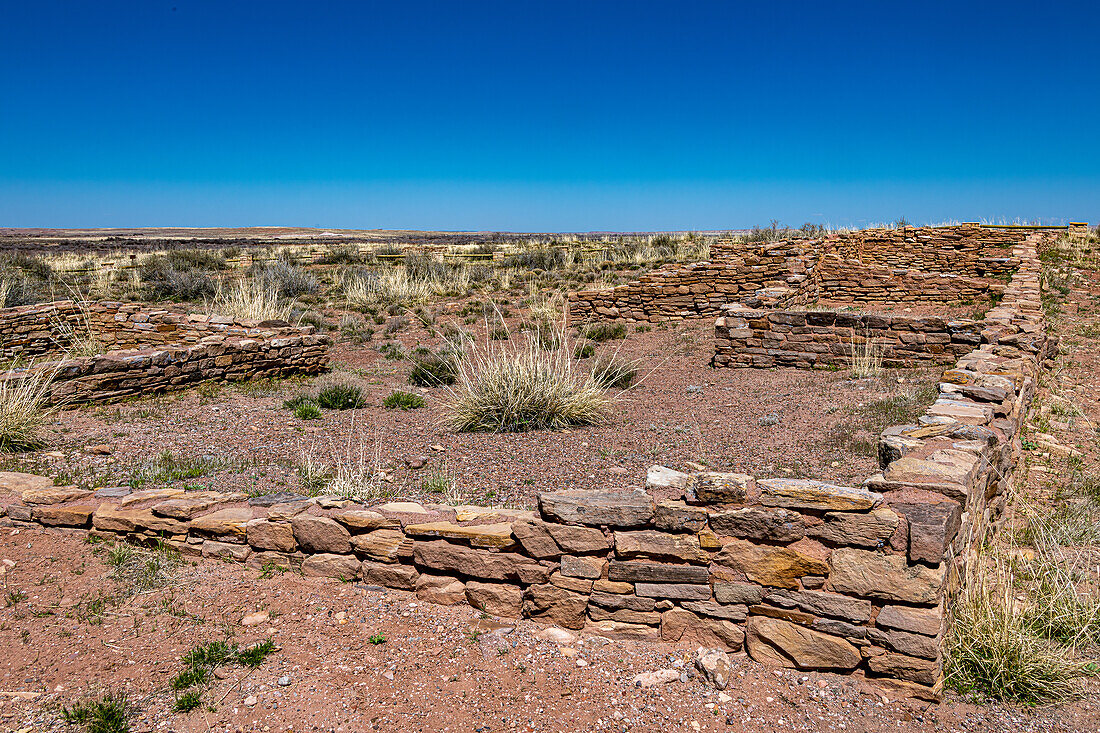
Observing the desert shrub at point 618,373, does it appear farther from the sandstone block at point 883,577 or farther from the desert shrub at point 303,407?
the sandstone block at point 883,577

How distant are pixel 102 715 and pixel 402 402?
544 cm

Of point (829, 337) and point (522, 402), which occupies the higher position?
point (829, 337)

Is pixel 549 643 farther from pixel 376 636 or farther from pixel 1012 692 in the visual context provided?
pixel 1012 692

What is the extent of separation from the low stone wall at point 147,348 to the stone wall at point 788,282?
6.57 metres

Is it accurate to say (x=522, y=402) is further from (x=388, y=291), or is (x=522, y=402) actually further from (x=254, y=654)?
(x=388, y=291)

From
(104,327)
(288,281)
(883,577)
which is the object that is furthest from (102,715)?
(288,281)

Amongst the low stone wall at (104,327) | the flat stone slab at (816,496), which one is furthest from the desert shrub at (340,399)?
the flat stone slab at (816,496)

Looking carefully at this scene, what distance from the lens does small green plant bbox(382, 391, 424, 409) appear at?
7890 mm

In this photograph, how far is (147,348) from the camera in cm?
900

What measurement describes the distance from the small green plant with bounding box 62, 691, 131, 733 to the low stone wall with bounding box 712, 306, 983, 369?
834 cm

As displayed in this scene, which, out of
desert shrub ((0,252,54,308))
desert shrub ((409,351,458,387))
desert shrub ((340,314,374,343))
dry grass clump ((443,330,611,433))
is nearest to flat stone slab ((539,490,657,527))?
dry grass clump ((443,330,611,433))

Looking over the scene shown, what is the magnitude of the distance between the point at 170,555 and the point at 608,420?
422 cm

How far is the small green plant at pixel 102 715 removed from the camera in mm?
2508

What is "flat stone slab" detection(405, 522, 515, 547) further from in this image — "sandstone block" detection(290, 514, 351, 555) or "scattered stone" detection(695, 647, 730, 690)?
"scattered stone" detection(695, 647, 730, 690)
